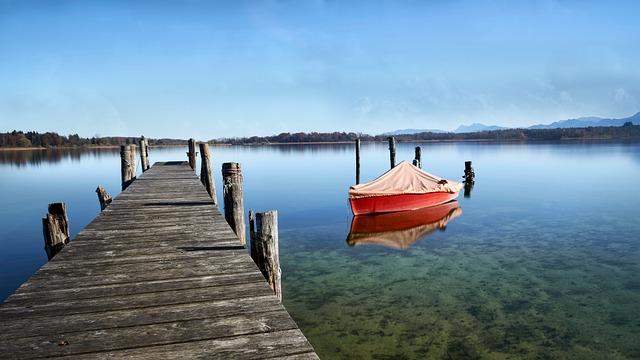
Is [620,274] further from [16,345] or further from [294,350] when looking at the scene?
[16,345]

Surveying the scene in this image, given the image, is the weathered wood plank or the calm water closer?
the weathered wood plank

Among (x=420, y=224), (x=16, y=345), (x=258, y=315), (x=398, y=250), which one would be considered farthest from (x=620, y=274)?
(x=16, y=345)

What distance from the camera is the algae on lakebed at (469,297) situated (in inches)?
269

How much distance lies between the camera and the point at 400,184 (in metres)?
18.1

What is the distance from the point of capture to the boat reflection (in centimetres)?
1392

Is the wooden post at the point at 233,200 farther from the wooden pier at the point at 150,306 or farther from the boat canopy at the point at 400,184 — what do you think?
the boat canopy at the point at 400,184

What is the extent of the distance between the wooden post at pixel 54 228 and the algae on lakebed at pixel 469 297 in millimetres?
4655

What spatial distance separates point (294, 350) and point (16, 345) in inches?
87.0

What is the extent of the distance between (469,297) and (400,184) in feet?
31.6

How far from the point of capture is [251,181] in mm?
35250

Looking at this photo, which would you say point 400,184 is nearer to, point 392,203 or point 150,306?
point 392,203

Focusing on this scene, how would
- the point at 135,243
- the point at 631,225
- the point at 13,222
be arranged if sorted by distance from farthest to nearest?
the point at 13,222
the point at 631,225
the point at 135,243

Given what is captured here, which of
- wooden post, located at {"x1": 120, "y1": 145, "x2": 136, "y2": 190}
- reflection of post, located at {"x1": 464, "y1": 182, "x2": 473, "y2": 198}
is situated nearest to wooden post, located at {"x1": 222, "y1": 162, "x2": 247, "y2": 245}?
wooden post, located at {"x1": 120, "y1": 145, "x2": 136, "y2": 190}

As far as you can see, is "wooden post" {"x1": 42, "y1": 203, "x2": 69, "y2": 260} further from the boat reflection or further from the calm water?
the boat reflection
